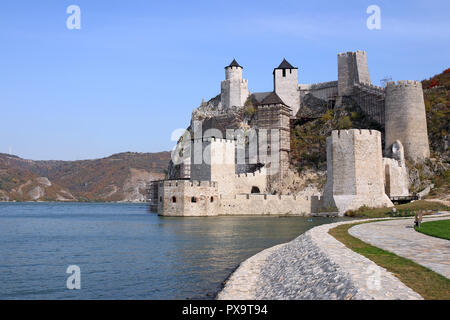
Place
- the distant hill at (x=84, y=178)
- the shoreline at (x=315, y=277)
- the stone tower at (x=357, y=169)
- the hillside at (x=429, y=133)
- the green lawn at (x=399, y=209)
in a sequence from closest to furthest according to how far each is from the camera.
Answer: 1. the shoreline at (x=315, y=277)
2. the green lawn at (x=399, y=209)
3. the stone tower at (x=357, y=169)
4. the hillside at (x=429, y=133)
5. the distant hill at (x=84, y=178)

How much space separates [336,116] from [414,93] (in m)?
11.2

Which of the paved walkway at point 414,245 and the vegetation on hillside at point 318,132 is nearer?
the paved walkway at point 414,245

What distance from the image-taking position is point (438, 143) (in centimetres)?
4269

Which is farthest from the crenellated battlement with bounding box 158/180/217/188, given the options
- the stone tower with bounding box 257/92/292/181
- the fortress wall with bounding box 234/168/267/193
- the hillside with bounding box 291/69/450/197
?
the stone tower with bounding box 257/92/292/181

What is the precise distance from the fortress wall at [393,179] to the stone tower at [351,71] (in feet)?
48.4

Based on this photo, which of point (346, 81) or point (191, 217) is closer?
point (191, 217)

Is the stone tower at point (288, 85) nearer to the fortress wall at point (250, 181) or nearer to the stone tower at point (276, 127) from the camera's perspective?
the stone tower at point (276, 127)

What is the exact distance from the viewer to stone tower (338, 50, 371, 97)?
49.9 metres

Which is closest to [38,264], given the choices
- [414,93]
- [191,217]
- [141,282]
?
[141,282]

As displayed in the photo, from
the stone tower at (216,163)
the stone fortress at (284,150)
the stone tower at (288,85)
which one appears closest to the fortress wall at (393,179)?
the stone fortress at (284,150)

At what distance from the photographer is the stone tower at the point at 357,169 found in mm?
33562

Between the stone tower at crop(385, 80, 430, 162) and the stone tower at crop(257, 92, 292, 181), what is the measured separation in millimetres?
12024

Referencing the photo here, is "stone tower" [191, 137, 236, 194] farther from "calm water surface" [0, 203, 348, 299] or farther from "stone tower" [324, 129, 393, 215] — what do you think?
"calm water surface" [0, 203, 348, 299]
